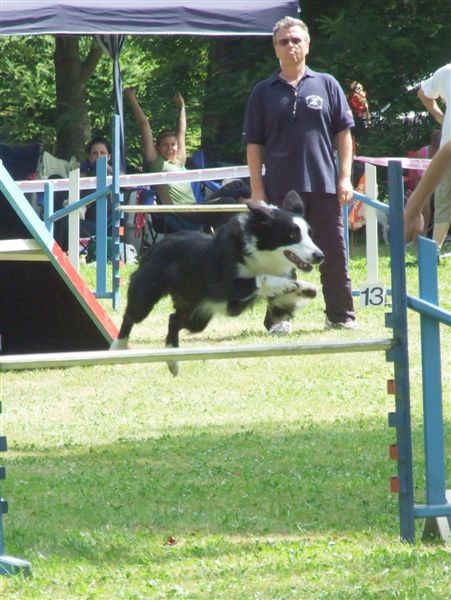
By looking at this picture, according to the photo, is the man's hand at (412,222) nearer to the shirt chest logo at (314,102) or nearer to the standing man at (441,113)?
the standing man at (441,113)

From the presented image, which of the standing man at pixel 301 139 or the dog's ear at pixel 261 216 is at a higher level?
the standing man at pixel 301 139

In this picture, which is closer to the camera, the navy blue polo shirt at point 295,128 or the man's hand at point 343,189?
the navy blue polo shirt at point 295,128

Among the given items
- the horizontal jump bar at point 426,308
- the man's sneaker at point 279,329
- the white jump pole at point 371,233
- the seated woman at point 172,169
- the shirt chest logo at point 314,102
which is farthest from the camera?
the seated woman at point 172,169

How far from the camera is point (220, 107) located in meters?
17.0

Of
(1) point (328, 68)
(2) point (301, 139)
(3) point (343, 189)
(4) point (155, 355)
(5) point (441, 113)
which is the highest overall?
(1) point (328, 68)

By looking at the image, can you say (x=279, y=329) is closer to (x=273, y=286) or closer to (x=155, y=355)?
(x=273, y=286)

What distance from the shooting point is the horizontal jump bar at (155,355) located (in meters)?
3.70

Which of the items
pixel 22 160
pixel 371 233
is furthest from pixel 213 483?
pixel 22 160

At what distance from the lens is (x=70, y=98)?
1927 cm

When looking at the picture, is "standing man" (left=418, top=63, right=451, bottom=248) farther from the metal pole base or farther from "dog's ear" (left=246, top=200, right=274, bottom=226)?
the metal pole base

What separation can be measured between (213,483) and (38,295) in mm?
2953

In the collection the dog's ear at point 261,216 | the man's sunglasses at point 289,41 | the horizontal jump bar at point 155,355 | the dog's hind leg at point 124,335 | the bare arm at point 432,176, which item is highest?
the man's sunglasses at point 289,41

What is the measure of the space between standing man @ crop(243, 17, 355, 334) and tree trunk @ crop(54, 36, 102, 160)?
36.1ft

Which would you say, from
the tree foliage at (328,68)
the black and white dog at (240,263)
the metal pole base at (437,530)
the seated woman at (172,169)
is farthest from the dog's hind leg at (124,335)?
the tree foliage at (328,68)
